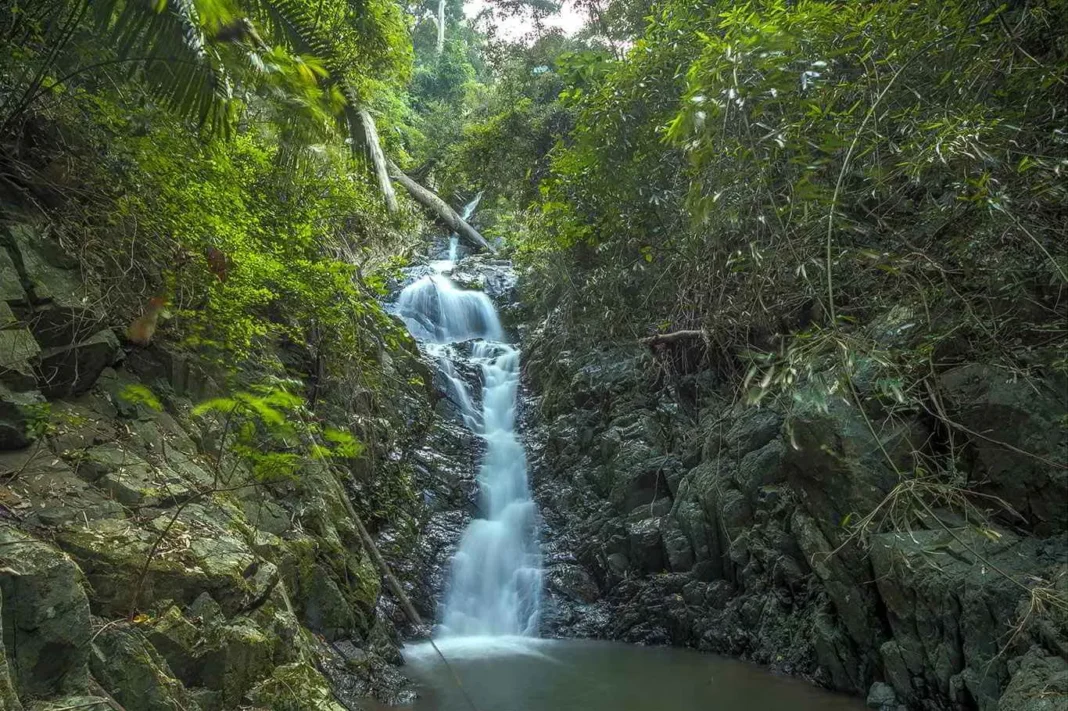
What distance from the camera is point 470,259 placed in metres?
19.0

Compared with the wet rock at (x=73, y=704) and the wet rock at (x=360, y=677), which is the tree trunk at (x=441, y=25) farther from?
the wet rock at (x=73, y=704)

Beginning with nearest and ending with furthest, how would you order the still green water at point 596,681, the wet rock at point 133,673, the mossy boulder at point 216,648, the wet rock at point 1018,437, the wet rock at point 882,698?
the wet rock at point 133,673, the mossy boulder at point 216,648, the wet rock at point 1018,437, the wet rock at point 882,698, the still green water at point 596,681

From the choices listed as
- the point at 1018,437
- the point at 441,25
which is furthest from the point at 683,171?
the point at 441,25

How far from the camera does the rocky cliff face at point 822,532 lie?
5461 mm

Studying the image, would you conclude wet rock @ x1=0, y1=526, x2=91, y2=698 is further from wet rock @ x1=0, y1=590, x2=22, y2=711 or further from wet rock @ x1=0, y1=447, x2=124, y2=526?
wet rock @ x1=0, y1=447, x2=124, y2=526

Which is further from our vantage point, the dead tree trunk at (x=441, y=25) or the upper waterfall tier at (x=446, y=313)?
the dead tree trunk at (x=441, y=25)

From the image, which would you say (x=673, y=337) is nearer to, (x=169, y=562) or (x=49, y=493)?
(x=169, y=562)

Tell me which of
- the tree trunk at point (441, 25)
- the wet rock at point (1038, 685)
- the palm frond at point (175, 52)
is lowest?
the wet rock at point (1038, 685)

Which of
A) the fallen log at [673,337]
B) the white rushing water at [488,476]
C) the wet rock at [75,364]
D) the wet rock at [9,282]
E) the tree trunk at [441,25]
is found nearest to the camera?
the wet rock at [9,282]

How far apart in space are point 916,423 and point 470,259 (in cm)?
1397

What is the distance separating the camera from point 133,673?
331 cm

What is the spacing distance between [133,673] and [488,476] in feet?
29.4

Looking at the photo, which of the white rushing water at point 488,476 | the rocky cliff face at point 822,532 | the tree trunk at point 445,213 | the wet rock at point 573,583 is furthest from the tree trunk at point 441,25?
the wet rock at point 573,583

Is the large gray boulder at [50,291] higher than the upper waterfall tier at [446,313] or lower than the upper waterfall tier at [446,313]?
lower
